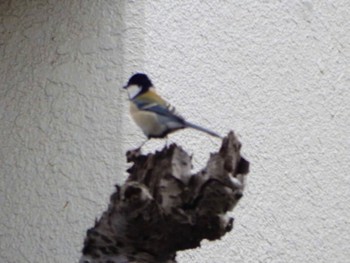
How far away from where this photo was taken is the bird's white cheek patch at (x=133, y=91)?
13.5ft

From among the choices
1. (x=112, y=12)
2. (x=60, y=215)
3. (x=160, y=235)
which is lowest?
(x=60, y=215)

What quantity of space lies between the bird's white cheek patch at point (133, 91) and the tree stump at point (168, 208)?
0.83 meters

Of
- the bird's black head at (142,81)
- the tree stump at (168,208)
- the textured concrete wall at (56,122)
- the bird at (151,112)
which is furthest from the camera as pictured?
the textured concrete wall at (56,122)

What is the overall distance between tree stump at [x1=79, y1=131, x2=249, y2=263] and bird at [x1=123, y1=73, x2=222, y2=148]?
1.99 ft

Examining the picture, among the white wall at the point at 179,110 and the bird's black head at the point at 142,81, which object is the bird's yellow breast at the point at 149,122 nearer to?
the bird's black head at the point at 142,81

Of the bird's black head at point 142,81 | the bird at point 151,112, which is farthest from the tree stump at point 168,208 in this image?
the bird's black head at point 142,81

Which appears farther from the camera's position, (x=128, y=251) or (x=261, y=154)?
(x=261, y=154)

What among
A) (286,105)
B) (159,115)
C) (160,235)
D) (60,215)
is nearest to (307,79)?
(286,105)

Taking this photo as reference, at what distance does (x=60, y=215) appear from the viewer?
479cm

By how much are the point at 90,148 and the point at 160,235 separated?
1.54 meters

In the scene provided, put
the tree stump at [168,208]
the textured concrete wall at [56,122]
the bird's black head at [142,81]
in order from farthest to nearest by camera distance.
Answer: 1. the textured concrete wall at [56,122]
2. the bird's black head at [142,81]
3. the tree stump at [168,208]

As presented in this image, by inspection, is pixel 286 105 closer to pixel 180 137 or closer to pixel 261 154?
pixel 261 154

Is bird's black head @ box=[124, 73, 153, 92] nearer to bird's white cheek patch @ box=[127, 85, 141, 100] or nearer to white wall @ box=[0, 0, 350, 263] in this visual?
bird's white cheek patch @ box=[127, 85, 141, 100]

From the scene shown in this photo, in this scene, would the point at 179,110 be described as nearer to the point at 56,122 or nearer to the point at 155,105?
the point at 56,122
